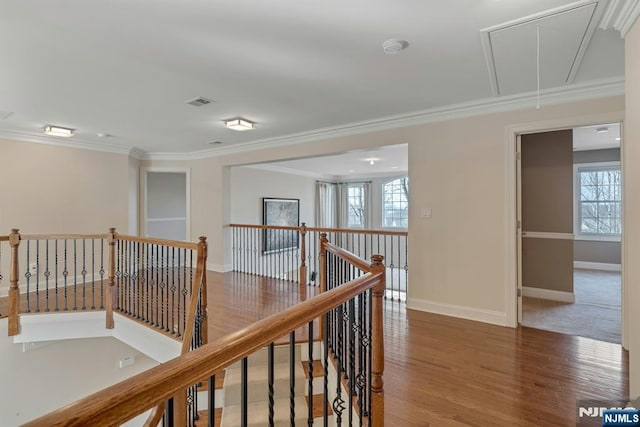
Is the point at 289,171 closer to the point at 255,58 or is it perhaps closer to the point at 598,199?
the point at 255,58

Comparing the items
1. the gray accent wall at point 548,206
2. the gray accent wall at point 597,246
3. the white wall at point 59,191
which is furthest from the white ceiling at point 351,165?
the gray accent wall at point 597,246

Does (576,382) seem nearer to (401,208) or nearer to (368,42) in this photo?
(368,42)

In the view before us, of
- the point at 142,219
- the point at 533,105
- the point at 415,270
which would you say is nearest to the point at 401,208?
the point at 415,270

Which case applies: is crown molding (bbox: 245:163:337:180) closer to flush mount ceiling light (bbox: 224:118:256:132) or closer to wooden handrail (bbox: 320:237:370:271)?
flush mount ceiling light (bbox: 224:118:256:132)

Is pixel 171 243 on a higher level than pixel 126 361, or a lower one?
higher

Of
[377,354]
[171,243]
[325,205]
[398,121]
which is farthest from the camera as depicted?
[325,205]

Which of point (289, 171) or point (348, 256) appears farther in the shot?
point (289, 171)

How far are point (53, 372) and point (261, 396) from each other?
3786 mm

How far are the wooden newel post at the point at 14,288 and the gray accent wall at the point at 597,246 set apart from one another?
962 centimetres

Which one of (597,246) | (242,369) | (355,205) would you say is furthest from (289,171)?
(242,369)

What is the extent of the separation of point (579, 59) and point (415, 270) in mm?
2595

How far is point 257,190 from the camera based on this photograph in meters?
7.64

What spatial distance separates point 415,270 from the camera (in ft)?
13.1

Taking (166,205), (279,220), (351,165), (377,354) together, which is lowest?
(377,354)
